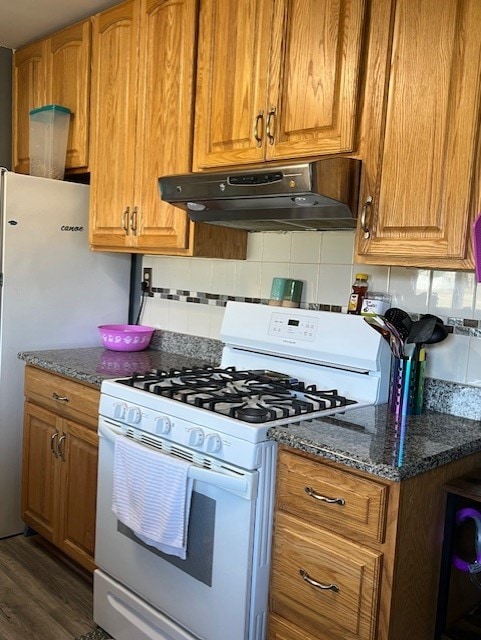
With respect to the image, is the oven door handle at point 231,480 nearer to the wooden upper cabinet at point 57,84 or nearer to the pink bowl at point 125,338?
the pink bowl at point 125,338

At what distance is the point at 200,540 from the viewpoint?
172cm

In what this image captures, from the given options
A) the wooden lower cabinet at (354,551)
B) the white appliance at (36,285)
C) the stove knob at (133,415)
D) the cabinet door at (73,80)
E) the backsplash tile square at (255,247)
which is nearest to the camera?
the wooden lower cabinet at (354,551)

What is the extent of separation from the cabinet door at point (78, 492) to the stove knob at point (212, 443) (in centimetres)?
74

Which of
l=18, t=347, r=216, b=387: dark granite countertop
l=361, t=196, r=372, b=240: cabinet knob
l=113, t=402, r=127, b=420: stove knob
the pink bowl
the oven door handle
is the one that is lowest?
the oven door handle

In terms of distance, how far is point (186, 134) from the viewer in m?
2.28

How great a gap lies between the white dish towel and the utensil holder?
2.17 feet

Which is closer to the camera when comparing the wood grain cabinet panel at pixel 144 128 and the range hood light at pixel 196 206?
the range hood light at pixel 196 206

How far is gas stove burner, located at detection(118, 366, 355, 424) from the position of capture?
1.72 m

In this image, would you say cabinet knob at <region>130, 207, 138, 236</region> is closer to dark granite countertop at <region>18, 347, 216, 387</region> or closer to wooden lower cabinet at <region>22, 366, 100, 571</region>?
dark granite countertop at <region>18, 347, 216, 387</region>

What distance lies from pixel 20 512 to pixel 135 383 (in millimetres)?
1170

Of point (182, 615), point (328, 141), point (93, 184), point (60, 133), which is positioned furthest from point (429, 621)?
point (60, 133)

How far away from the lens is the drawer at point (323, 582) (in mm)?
1412

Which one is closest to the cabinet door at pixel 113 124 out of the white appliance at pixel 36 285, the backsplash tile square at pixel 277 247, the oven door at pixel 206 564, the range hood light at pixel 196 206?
the white appliance at pixel 36 285

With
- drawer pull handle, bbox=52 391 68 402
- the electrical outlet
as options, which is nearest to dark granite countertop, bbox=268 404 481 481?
drawer pull handle, bbox=52 391 68 402
